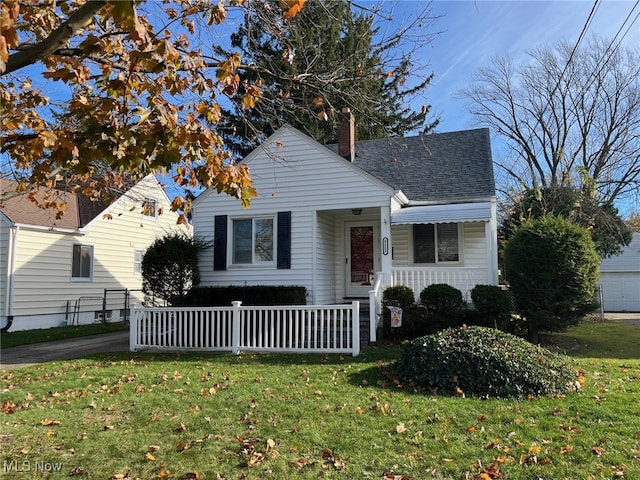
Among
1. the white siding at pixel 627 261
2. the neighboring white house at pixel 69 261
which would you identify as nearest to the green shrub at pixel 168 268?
the neighboring white house at pixel 69 261

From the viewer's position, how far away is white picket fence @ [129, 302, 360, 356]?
9.67 metres

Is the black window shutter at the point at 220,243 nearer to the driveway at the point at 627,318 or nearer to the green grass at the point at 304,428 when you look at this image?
the green grass at the point at 304,428

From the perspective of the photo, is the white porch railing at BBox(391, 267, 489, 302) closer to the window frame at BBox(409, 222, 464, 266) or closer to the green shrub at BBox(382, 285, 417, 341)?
the green shrub at BBox(382, 285, 417, 341)

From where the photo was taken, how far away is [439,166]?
48.3 feet

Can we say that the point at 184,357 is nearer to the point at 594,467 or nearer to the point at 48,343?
the point at 48,343

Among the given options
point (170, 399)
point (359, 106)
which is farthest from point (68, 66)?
point (170, 399)

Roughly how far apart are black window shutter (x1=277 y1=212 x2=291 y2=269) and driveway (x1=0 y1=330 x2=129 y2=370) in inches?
179

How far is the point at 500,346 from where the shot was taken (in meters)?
6.70

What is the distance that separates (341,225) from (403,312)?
173 inches

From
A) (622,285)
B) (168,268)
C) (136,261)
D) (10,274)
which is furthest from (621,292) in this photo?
(10,274)

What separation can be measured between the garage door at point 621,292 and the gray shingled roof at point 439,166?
15748 millimetres

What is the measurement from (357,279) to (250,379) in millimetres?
7272

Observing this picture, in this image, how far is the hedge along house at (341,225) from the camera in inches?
477

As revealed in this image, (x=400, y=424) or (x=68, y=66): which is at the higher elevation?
(x=68, y=66)
